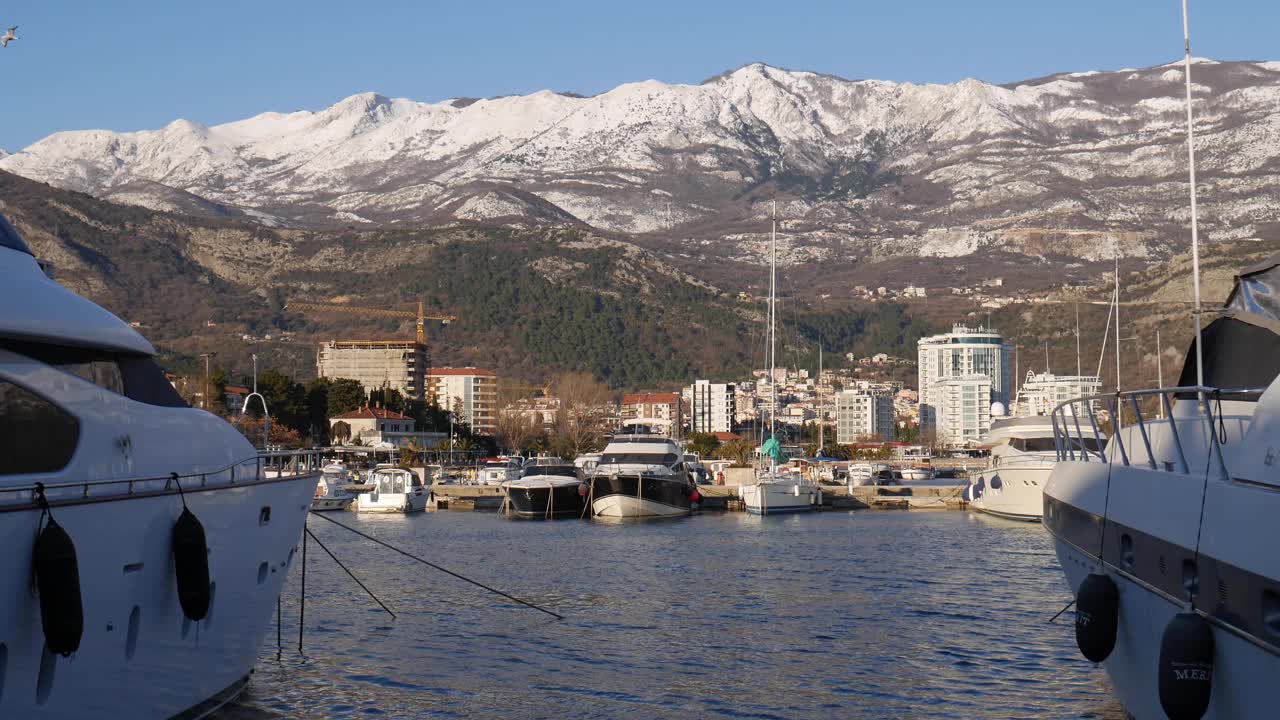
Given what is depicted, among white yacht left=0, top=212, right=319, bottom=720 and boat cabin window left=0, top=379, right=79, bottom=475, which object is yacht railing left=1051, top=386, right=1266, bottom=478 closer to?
white yacht left=0, top=212, right=319, bottom=720

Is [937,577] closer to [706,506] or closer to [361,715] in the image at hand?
[361,715]

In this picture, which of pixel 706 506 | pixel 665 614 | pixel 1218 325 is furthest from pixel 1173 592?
pixel 706 506

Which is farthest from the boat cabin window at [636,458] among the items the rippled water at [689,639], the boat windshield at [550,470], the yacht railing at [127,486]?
the yacht railing at [127,486]

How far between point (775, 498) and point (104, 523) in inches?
2233

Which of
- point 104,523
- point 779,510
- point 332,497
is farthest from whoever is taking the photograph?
point 332,497

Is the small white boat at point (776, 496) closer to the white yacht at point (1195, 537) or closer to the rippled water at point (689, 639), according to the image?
the rippled water at point (689, 639)

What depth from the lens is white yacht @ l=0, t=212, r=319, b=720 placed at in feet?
33.8

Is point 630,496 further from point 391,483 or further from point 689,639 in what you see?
point 689,639

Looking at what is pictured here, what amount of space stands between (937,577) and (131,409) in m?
23.8

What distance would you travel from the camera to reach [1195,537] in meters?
10.3

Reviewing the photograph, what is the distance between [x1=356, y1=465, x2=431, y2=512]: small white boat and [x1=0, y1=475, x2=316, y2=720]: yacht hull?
5256 cm

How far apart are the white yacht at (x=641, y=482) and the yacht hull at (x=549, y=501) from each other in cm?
94

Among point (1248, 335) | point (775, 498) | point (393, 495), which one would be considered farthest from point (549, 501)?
point (1248, 335)

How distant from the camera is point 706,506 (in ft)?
238
